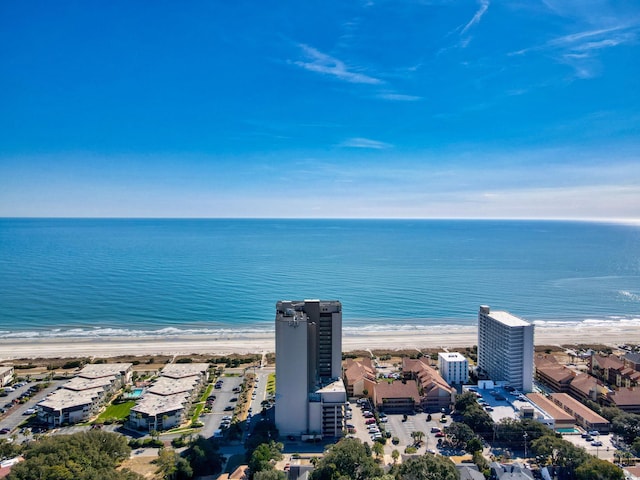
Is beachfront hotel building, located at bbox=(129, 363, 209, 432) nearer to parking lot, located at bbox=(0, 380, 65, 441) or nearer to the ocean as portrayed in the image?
parking lot, located at bbox=(0, 380, 65, 441)

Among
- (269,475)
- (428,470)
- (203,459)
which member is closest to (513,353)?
(428,470)

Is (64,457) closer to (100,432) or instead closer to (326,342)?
(100,432)

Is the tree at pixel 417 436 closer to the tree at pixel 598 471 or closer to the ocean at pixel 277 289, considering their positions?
the tree at pixel 598 471

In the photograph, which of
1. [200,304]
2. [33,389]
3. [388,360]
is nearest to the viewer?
[33,389]

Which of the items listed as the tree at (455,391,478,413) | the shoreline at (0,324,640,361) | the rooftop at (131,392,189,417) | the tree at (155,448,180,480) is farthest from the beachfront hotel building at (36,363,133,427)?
the tree at (455,391,478,413)

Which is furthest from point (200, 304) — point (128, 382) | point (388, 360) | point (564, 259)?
point (564, 259)
